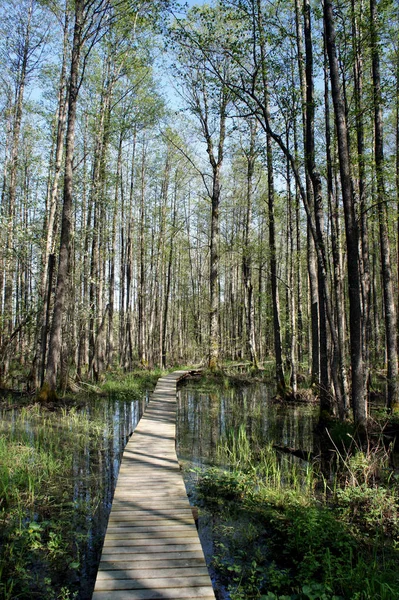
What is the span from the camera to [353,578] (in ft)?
11.3

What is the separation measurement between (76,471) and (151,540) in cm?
276

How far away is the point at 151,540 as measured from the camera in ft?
12.5

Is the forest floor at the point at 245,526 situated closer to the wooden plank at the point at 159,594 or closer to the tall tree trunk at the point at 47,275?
the wooden plank at the point at 159,594

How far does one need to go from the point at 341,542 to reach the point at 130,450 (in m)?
3.80

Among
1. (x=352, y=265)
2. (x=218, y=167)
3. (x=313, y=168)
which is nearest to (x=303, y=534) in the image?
(x=352, y=265)

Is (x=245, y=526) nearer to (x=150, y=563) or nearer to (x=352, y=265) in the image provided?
(x=150, y=563)

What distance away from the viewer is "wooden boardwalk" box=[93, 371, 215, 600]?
10.1 feet

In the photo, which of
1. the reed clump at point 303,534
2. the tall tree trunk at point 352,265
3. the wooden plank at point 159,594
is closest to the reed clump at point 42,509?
the wooden plank at point 159,594

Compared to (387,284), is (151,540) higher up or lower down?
lower down

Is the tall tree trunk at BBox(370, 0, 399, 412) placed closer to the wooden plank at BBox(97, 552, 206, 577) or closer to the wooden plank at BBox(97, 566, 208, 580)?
the wooden plank at BBox(97, 552, 206, 577)

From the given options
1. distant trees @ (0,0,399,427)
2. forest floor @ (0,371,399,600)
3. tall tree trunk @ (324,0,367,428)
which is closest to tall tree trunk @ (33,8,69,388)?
distant trees @ (0,0,399,427)

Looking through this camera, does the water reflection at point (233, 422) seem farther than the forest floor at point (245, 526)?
Yes

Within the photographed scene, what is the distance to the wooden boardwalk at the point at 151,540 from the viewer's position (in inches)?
121

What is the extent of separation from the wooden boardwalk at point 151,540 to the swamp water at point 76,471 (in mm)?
321
